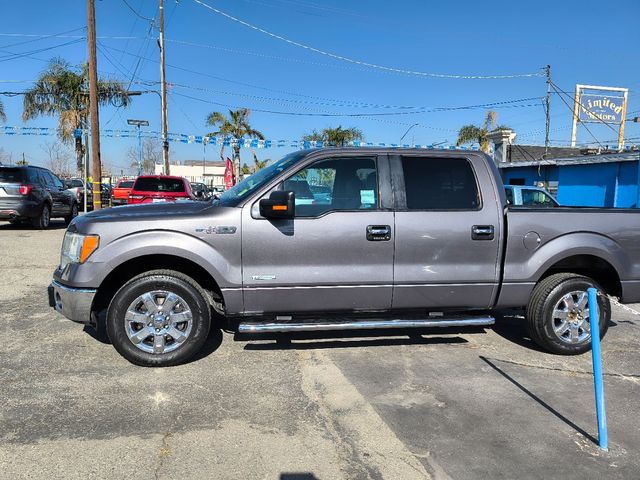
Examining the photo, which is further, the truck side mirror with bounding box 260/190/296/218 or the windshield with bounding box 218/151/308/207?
the windshield with bounding box 218/151/308/207

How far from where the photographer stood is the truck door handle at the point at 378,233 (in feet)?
14.5

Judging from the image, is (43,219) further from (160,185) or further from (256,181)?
(256,181)

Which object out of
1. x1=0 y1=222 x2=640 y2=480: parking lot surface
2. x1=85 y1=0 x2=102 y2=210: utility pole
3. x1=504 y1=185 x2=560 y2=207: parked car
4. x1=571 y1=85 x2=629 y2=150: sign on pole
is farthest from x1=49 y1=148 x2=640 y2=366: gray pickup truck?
x1=571 y1=85 x2=629 y2=150: sign on pole

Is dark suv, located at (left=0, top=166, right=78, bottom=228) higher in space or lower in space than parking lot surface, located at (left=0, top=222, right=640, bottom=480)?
higher

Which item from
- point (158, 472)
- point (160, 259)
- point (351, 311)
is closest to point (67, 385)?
point (160, 259)

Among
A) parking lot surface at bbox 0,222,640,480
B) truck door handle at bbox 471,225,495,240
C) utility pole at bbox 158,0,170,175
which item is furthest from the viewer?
utility pole at bbox 158,0,170,175

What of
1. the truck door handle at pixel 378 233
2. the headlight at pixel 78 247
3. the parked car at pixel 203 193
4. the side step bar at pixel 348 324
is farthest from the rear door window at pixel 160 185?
the truck door handle at pixel 378 233

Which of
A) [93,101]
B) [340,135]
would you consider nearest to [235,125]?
[340,135]

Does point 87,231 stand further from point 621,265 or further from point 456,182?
point 621,265

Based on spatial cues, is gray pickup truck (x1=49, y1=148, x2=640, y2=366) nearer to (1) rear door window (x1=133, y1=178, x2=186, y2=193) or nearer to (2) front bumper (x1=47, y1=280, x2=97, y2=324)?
(2) front bumper (x1=47, y1=280, x2=97, y2=324)

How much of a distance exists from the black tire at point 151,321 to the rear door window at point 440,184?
2.10 meters

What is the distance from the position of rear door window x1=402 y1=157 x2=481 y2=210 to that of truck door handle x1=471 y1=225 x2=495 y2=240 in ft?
0.66

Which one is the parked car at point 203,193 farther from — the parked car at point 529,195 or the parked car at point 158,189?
the parked car at point 529,195

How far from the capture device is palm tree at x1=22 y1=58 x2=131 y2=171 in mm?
31219
